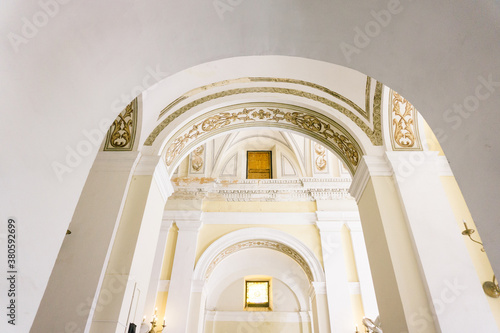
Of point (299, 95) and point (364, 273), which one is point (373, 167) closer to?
point (299, 95)

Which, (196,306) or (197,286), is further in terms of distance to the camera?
(197,286)

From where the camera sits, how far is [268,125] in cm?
577

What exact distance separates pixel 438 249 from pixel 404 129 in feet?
5.60

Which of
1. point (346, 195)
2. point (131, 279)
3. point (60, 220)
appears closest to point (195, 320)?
point (131, 279)

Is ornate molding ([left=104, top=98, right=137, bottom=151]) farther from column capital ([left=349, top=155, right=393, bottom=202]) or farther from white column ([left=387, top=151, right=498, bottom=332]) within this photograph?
white column ([left=387, top=151, right=498, bottom=332])

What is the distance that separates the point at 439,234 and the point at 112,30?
3.97m

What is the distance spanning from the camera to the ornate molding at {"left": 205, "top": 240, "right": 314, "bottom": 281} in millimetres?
8984

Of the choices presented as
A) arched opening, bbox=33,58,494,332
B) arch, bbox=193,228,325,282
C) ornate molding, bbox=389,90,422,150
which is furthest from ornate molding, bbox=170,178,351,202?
ornate molding, bbox=389,90,422,150

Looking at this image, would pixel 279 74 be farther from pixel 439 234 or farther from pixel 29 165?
pixel 29 165

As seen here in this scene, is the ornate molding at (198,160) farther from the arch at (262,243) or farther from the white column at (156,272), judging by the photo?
the arch at (262,243)

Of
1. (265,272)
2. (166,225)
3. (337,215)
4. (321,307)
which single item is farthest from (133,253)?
(265,272)

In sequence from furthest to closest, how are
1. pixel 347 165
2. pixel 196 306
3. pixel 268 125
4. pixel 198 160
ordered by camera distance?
pixel 198 160, pixel 196 306, pixel 268 125, pixel 347 165

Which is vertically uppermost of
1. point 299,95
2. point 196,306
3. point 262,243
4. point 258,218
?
point 258,218

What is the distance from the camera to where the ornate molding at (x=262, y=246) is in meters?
8.98
